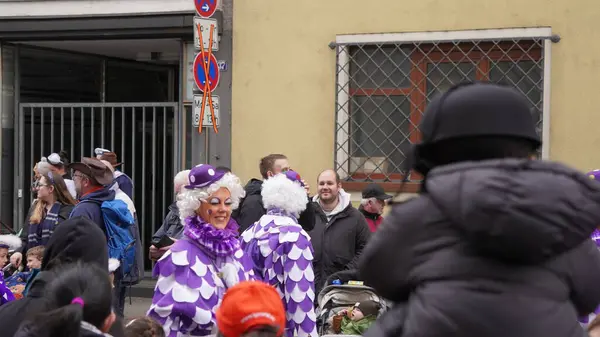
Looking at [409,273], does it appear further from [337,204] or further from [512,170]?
[337,204]

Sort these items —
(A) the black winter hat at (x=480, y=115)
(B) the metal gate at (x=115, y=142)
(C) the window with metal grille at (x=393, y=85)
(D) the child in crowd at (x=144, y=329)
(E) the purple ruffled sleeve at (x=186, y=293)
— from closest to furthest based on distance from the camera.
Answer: (A) the black winter hat at (x=480, y=115)
(D) the child in crowd at (x=144, y=329)
(E) the purple ruffled sleeve at (x=186, y=293)
(C) the window with metal grille at (x=393, y=85)
(B) the metal gate at (x=115, y=142)

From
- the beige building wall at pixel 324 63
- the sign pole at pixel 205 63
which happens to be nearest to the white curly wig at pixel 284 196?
the sign pole at pixel 205 63

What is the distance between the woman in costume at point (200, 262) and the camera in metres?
5.71

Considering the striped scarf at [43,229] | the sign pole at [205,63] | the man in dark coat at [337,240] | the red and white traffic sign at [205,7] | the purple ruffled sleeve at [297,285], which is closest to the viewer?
the purple ruffled sleeve at [297,285]

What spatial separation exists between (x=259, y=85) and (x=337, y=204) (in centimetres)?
399

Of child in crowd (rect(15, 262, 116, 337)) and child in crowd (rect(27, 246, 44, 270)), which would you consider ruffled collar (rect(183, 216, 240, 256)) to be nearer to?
child in crowd (rect(15, 262, 116, 337))

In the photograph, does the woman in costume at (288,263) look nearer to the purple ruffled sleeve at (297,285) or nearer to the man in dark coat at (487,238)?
the purple ruffled sleeve at (297,285)

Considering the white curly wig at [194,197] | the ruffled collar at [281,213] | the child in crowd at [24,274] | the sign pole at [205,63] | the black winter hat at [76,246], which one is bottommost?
the child in crowd at [24,274]

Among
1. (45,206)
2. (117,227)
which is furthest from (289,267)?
(45,206)

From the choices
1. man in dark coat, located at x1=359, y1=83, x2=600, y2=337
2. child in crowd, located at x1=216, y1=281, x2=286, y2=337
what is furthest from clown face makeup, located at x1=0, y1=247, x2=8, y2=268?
man in dark coat, located at x1=359, y1=83, x2=600, y2=337

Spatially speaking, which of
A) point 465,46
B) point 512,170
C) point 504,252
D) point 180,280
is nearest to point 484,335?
point 504,252

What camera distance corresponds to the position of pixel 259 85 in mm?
12945

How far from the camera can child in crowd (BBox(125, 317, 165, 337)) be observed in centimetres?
497

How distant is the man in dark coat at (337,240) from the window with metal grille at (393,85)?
3.16 m
